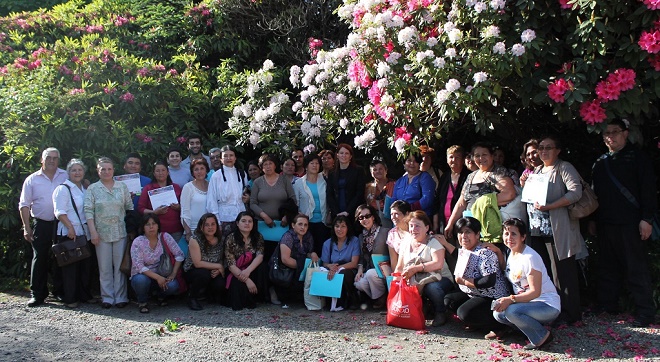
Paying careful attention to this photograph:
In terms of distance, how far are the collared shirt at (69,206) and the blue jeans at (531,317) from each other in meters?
4.43

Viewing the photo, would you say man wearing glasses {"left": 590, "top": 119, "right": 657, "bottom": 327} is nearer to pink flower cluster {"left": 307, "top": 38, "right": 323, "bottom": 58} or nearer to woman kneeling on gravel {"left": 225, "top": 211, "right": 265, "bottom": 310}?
woman kneeling on gravel {"left": 225, "top": 211, "right": 265, "bottom": 310}

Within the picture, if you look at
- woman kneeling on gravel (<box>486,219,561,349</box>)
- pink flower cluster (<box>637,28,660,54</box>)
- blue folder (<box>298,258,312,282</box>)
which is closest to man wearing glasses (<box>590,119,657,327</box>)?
pink flower cluster (<box>637,28,660,54</box>)

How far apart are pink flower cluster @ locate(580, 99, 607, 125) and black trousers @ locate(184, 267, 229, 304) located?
394 cm

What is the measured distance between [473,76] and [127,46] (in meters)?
6.79

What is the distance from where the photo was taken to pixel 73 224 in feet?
23.9

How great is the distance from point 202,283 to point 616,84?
4.41 m

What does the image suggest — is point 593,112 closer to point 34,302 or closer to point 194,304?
point 194,304

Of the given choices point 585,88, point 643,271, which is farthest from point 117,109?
point 643,271

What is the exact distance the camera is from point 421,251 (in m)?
6.67

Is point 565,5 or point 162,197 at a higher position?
point 565,5

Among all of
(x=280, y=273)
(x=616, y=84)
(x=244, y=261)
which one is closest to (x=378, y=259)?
(x=280, y=273)

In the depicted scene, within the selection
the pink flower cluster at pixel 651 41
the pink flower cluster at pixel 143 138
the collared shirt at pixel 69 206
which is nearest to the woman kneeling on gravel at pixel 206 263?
the collared shirt at pixel 69 206

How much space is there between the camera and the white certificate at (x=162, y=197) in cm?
761

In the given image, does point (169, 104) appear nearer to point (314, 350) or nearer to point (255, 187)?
point (255, 187)
